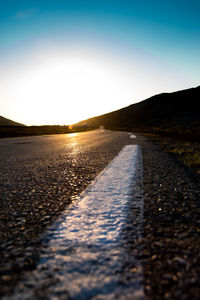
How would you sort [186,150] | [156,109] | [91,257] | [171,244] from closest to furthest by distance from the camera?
1. [91,257]
2. [171,244]
3. [186,150]
4. [156,109]

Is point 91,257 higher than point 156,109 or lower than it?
lower

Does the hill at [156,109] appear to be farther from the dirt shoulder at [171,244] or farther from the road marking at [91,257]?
the road marking at [91,257]

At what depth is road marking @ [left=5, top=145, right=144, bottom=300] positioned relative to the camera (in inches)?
29.9

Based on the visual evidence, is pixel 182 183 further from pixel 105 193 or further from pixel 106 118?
pixel 106 118

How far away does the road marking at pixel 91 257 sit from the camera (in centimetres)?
76

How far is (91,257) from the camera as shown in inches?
37.7

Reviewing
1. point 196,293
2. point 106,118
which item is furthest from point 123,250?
point 106,118

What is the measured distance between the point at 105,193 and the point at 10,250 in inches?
45.6

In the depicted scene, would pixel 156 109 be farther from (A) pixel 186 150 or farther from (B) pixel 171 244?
(B) pixel 171 244

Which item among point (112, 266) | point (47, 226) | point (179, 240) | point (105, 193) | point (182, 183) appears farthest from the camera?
point (182, 183)

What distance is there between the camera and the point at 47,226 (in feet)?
4.35

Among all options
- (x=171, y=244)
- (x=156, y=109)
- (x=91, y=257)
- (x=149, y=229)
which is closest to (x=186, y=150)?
(x=149, y=229)

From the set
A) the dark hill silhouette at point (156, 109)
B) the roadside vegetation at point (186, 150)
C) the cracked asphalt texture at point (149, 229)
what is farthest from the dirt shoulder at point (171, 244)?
the dark hill silhouette at point (156, 109)

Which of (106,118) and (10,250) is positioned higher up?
(106,118)
